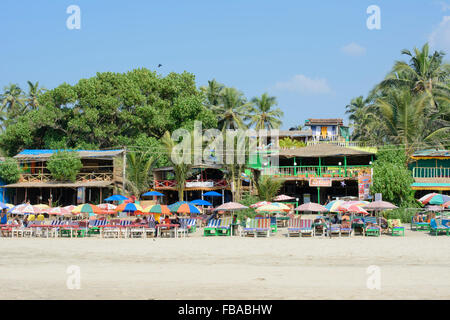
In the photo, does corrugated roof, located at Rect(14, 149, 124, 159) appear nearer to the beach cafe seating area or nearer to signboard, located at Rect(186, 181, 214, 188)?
signboard, located at Rect(186, 181, 214, 188)

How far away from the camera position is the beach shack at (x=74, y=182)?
36406 millimetres

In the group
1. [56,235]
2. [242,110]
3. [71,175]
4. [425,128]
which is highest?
[242,110]

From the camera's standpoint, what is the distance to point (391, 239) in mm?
19609

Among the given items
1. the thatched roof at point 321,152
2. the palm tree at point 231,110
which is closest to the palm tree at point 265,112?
the palm tree at point 231,110

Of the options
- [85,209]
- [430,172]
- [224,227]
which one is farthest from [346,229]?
[430,172]

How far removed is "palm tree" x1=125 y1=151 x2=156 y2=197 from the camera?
36.4 metres

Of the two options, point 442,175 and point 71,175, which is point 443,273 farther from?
point 71,175

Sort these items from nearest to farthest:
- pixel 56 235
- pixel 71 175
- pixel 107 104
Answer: pixel 56 235 → pixel 71 175 → pixel 107 104

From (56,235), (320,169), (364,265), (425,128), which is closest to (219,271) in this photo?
(364,265)

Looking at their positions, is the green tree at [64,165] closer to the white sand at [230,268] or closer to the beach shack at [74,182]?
the beach shack at [74,182]

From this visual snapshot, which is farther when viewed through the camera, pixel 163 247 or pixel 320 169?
pixel 320 169

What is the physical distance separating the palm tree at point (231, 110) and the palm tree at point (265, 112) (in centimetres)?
315

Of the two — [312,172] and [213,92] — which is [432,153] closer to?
[312,172]
